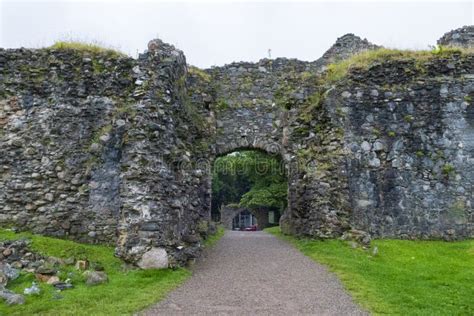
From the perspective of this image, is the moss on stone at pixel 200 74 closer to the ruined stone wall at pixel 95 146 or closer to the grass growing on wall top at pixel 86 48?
the ruined stone wall at pixel 95 146

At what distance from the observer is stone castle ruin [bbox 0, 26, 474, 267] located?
933 centimetres

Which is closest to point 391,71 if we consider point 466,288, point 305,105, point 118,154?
point 305,105

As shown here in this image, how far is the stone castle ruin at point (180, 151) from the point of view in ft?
30.6

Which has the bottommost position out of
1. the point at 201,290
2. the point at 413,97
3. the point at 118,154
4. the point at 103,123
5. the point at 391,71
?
the point at 201,290

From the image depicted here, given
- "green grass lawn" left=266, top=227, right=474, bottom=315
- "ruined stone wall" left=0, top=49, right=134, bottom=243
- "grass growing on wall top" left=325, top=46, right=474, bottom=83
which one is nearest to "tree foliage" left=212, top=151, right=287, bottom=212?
"grass growing on wall top" left=325, top=46, right=474, bottom=83

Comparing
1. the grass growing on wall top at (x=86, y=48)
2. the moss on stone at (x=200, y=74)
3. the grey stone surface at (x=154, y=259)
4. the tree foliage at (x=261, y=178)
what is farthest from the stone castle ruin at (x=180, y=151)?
the tree foliage at (x=261, y=178)

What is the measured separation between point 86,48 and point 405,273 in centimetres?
971

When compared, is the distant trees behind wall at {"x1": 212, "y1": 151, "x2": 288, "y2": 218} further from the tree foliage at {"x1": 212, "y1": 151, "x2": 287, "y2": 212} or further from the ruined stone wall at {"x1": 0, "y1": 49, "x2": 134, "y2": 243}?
the ruined stone wall at {"x1": 0, "y1": 49, "x2": 134, "y2": 243}

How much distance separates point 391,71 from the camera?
41.0 feet

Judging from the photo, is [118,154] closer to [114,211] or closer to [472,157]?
[114,211]

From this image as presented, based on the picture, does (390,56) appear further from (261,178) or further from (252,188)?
(252,188)

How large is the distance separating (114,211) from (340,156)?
634 cm

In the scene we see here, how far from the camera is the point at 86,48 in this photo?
1148 centimetres

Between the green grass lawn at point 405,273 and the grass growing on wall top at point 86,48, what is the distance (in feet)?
24.3
